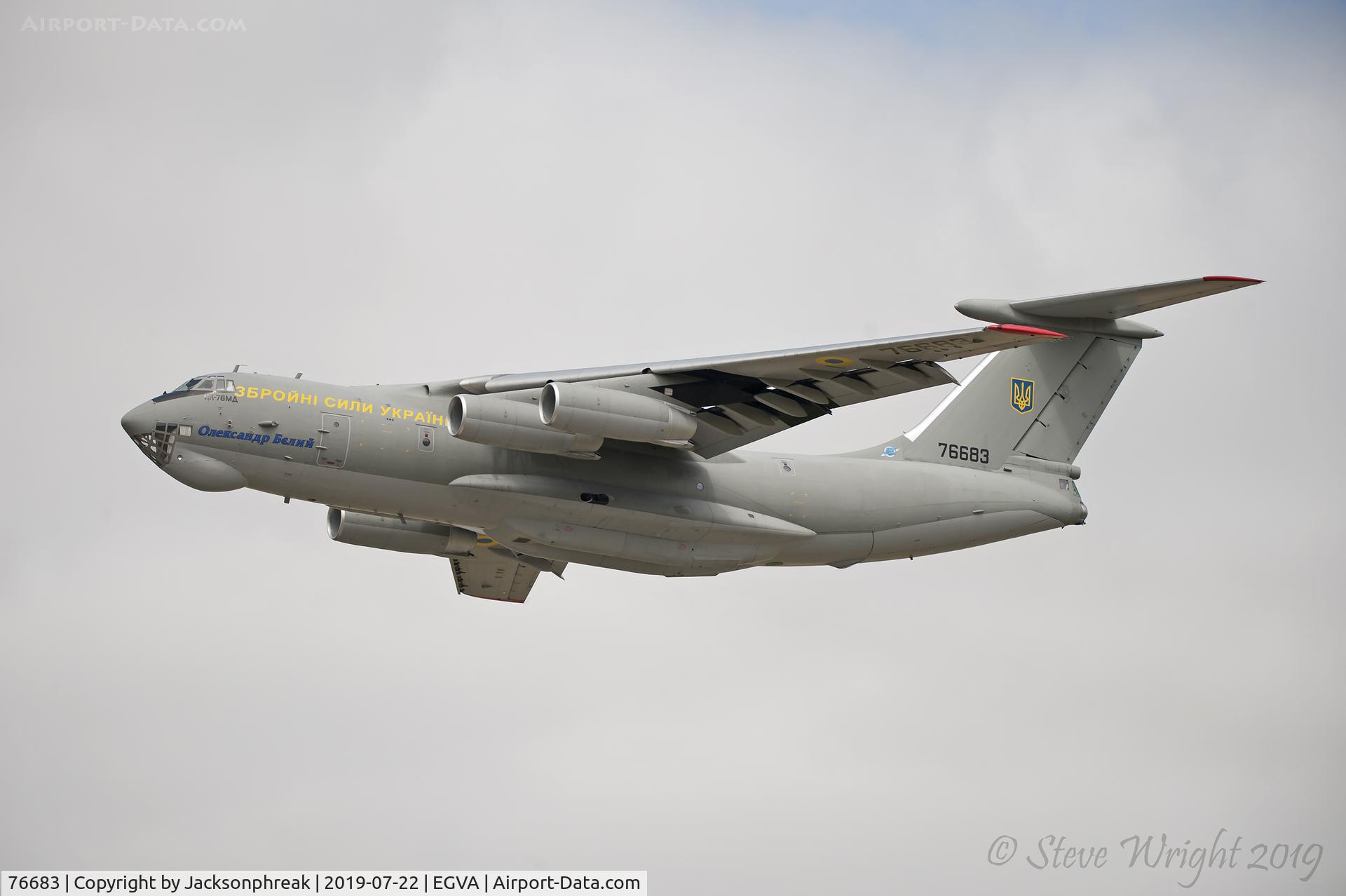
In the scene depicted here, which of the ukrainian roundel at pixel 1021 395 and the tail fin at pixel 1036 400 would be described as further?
the ukrainian roundel at pixel 1021 395

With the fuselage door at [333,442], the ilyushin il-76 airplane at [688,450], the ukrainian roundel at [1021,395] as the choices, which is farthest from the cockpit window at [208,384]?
the ukrainian roundel at [1021,395]

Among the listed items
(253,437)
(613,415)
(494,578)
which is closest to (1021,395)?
(613,415)

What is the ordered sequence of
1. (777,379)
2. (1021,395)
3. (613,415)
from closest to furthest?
1. (613,415)
2. (777,379)
3. (1021,395)

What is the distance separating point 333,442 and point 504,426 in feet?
5.60

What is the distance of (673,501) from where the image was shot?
16.3 meters

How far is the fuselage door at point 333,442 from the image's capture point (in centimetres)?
1495

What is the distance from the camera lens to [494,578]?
19500 mm

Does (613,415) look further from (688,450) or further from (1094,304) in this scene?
(1094,304)

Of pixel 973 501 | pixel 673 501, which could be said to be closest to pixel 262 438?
pixel 673 501

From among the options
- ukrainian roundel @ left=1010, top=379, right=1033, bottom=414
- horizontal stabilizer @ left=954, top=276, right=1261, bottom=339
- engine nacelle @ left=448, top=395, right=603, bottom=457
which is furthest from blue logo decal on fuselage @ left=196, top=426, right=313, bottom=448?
ukrainian roundel @ left=1010, top=379, right=1033, bottom=414

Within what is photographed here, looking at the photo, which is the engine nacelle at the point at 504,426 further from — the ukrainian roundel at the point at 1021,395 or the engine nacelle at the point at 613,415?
the ukrainian roundel at the point at 1021,395

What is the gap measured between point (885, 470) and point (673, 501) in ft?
9.09

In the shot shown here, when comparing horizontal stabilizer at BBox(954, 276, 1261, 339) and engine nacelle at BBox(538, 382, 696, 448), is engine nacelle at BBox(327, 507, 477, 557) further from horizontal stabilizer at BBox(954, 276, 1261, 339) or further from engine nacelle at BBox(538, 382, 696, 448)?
horizontal stabilizer at BBox(954, 276, 1261, 339)

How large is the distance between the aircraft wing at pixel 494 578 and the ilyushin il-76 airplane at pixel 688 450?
0.30 ft
